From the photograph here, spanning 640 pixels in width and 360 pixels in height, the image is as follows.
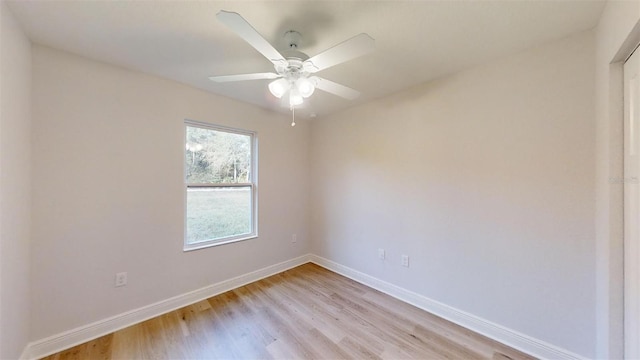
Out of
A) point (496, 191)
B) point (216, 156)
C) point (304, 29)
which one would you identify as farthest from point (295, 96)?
point (496, 191)

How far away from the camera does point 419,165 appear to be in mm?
2420

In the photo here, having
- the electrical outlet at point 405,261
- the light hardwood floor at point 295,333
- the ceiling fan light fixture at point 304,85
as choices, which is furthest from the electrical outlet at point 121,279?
the electrical outlet at point 405,261

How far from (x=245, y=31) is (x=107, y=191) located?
189 cm

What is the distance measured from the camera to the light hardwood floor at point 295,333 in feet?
5.77

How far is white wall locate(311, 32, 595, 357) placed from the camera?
1.59m

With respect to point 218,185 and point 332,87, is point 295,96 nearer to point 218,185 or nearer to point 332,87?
point 332,87

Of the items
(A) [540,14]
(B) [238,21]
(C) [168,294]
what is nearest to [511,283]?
(A) [540,14]

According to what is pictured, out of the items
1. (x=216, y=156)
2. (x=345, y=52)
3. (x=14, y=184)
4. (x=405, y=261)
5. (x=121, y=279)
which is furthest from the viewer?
(x=216, y=156)

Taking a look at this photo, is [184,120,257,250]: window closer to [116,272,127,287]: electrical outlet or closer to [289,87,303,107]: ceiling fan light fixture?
[116,272,127,287]: electrical outlet

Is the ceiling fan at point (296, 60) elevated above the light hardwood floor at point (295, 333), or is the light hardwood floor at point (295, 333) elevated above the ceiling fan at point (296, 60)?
the ceiling fan at point (296, 60)

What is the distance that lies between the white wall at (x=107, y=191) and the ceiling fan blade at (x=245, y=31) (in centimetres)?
157

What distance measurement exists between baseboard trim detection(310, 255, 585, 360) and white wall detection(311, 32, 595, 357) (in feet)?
0.17

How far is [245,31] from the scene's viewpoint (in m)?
1.11

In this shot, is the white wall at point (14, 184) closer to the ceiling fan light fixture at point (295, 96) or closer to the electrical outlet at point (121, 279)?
the electrical outlet at point (121, 279)
